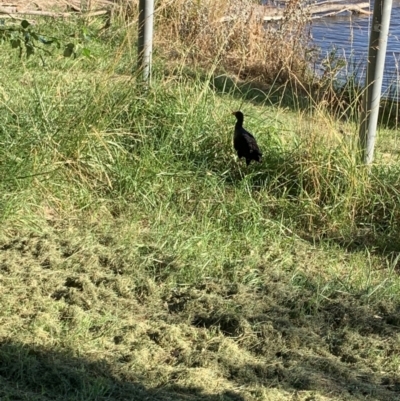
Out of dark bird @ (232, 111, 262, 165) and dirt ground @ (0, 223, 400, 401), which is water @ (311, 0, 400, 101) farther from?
dirt ground @ (0, 223, 400, 401)

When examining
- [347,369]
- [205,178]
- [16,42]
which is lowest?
[347,369]

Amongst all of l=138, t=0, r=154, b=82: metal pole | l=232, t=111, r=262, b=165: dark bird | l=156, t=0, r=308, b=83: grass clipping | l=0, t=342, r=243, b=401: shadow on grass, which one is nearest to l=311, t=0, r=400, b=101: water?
l=156, t=0, r=308, b=83: grass clipping

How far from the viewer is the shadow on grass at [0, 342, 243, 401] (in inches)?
132

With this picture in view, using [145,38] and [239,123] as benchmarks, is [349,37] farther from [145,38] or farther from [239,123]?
[239,123]

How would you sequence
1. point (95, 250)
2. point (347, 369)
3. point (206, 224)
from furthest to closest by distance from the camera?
point (206, 224)
point (95, 250)
point (347, 369)

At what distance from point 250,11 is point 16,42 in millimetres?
6360

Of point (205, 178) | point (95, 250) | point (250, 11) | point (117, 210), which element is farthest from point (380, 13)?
point (250, 11)

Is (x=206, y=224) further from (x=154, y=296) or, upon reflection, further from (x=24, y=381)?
(x=24, y=381)

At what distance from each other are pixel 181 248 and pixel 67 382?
1.54m

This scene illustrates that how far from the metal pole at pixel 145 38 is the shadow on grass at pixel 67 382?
132 inches

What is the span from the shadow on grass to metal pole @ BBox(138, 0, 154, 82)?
11.0ft

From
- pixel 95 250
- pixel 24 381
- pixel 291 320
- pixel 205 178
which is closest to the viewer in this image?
pixel 24 381

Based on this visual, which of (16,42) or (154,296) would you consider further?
(154,296)

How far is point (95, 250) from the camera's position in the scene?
4773 mm
